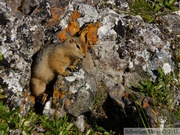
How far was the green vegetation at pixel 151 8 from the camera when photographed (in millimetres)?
9414

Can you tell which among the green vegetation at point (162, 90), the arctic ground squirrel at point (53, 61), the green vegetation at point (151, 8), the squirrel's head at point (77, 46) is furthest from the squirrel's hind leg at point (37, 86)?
the green vegetation at point (151, 8)

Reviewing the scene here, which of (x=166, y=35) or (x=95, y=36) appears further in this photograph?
(x=166, y=35)

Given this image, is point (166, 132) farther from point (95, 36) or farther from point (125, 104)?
point (95, 36)

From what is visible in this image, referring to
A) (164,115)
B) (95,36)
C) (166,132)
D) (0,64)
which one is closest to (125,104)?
(164,115)

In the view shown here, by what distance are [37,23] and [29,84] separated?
4.42ft

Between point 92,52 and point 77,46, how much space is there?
24.0 inches

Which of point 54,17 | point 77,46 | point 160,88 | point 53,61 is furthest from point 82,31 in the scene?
point 160,88

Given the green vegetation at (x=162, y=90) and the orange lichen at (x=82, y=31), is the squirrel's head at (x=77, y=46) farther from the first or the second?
the green vegetation at (x=162, y=90)

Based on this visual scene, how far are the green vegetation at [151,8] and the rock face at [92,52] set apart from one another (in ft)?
0.77

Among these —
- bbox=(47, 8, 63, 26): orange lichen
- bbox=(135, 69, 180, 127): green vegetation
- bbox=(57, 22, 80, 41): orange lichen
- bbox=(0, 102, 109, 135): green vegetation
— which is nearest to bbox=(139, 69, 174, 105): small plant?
bbox=(135, 69, 180, 127): green vegetation

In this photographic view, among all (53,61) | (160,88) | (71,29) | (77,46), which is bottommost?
(160,88)

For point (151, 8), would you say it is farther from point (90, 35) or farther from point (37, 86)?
point (37, 86)

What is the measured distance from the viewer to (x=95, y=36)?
325 inches

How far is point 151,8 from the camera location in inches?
385
